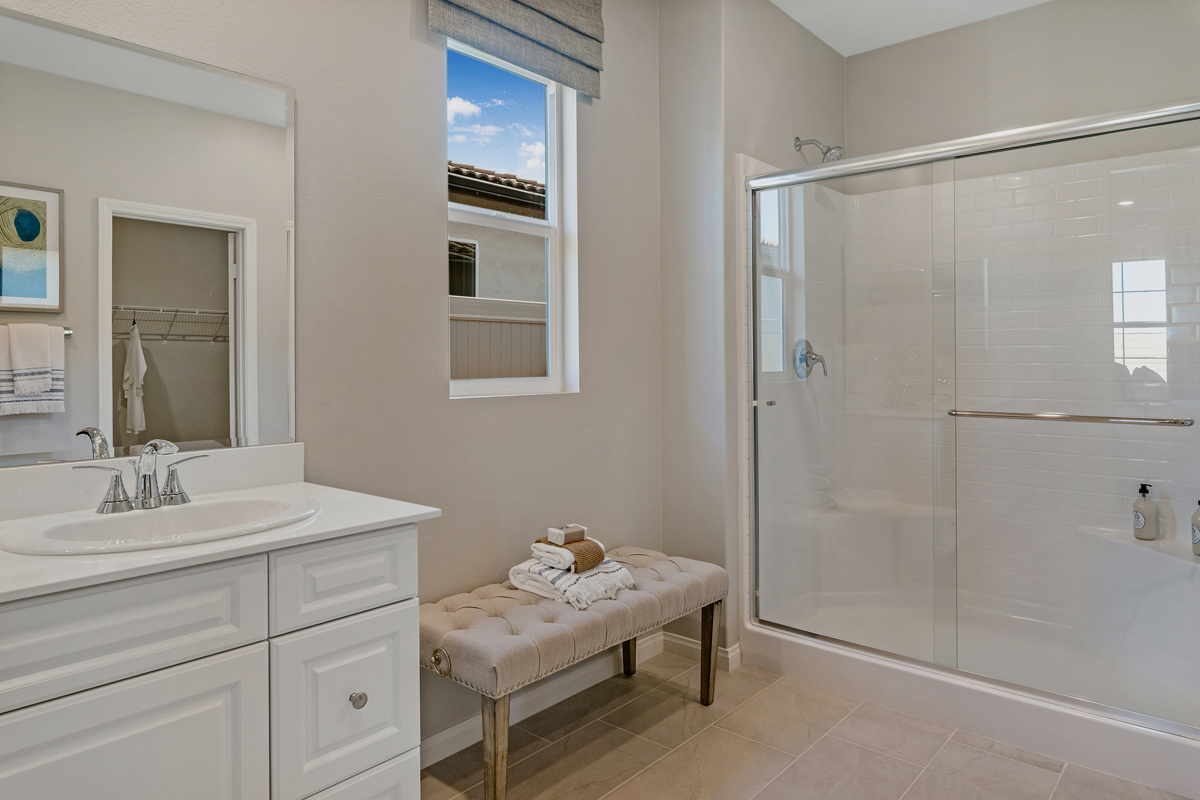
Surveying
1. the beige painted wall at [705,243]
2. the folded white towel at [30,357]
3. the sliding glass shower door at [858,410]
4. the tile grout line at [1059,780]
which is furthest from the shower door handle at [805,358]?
the folded white towel at [30,357]

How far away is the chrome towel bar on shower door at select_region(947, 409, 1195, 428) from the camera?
242 centimetres

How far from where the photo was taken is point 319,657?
4.50 ft

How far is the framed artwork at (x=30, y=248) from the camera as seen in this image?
1418 mm

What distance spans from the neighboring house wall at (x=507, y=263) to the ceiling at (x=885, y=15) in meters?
1.56

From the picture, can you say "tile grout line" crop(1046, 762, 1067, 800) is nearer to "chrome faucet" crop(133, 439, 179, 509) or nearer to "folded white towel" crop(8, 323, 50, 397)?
"chrome faucet" crop(133, 439, 179, 509)

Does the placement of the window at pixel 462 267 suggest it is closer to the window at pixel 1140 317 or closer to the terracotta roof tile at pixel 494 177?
the terracotta roof tile at pixel 494 177

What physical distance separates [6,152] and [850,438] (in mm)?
2518

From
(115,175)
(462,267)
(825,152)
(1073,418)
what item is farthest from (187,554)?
(825,152)

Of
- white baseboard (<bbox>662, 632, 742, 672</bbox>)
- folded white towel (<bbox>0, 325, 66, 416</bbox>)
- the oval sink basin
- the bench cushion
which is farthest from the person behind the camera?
white baseboard (<bbox>662, 632, 742, 672</bbox>)

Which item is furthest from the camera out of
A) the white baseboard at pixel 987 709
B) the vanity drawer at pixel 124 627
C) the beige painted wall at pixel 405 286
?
the white baseboard at pixel 987 709

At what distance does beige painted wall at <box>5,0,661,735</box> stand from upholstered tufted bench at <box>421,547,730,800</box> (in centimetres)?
24

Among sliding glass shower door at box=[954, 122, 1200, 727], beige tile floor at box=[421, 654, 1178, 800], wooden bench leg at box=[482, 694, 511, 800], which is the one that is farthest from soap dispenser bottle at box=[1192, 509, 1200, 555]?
wooden bench leg at box=[482, 694, 511, 800]

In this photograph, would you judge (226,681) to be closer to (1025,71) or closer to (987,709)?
(987,709)

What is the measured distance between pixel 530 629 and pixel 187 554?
0.91 m
